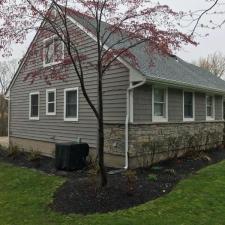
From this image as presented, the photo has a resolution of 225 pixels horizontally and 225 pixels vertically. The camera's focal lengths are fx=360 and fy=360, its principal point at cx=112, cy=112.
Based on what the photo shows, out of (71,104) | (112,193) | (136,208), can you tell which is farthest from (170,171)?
(71,104)

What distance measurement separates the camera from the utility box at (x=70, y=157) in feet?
38.0

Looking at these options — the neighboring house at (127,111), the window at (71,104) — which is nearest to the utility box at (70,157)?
the neighboring house at (127,111)

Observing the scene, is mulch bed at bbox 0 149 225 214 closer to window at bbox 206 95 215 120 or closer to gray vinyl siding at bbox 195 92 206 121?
gray vinyl siding at bbox 195 92 206 121

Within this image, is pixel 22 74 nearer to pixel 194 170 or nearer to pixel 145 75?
pixel 145 75

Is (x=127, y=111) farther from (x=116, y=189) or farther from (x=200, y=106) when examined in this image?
(x=200, y=106)

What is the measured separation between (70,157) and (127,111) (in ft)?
7.78

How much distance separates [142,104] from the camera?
38.8 feet

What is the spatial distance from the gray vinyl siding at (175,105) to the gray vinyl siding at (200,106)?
1678 mm

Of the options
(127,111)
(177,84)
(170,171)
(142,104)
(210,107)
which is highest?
(177,84)

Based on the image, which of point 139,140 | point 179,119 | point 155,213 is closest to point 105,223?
point 155,213

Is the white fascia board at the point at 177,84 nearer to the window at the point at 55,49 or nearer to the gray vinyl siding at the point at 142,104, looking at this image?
the gray vinyl siding at the point at 142,104

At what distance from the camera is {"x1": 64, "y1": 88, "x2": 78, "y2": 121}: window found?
13.9m

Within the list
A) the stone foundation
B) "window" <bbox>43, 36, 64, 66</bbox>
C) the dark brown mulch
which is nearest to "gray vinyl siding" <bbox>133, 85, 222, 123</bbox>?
the stone foundation

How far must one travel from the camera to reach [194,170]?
11.3 metres
